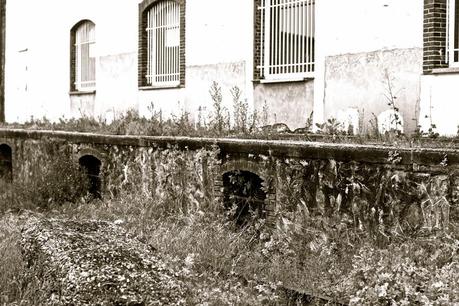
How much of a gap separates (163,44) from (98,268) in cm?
940

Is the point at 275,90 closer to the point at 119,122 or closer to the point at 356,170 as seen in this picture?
the point at 119,122

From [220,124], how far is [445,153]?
15.1 ft

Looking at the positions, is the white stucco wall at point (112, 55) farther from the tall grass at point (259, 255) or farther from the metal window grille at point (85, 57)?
the tall grass at point (259, 255)

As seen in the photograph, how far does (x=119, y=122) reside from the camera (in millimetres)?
13422

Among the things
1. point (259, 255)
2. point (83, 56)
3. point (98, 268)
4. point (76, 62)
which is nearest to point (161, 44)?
point (83, 56)

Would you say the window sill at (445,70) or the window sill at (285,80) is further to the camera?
the window sill at (285,80)

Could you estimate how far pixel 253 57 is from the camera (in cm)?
1228

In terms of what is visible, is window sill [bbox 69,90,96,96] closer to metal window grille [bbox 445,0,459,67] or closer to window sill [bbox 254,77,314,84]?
window sill [bbox 254,77,314,84]

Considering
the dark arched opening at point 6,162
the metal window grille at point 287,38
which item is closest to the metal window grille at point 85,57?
the dark arched opening at point 6,162

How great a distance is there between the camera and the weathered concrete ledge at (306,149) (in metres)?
7.01

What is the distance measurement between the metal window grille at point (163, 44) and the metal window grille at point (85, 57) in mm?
2505

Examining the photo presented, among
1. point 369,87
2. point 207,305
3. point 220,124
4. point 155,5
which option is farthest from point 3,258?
point 155,5

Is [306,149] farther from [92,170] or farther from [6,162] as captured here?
[6,162]

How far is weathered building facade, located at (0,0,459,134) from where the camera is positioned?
9.69 metres
